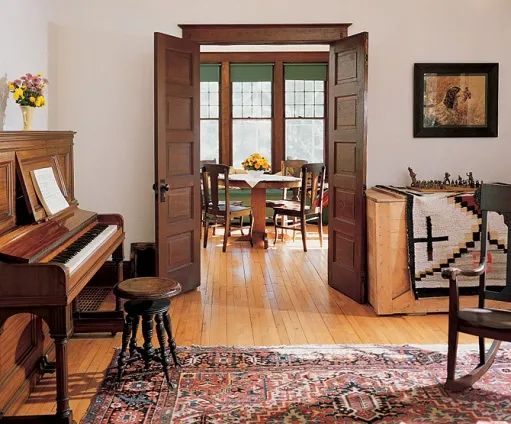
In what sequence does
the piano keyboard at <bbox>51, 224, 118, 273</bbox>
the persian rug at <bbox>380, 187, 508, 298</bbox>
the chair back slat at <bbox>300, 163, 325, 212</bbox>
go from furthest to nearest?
the chair back slat at <bbox>300, 163, 325, 212</bbox> → the persian rug at <bbox>380, 187, 508, 298</bbox> → the piano keyboard at <bbox>51, 224, 118, 273</bbox>

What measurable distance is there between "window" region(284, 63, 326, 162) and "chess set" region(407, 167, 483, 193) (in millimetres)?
4967

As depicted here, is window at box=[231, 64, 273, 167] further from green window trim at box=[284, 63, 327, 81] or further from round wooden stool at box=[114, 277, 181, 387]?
round wooden stool at box=[114, 277, 181, 387]

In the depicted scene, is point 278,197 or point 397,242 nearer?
point 397,242

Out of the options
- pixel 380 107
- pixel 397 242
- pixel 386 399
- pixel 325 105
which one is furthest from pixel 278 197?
pixel 386 399

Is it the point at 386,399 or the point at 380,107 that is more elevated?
the point at 380,107

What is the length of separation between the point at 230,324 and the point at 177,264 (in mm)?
994

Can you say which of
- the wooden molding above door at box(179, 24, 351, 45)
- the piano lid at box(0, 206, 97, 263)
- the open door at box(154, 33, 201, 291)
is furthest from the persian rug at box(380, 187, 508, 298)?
the piano lid at box(0, 206, 97, 263)

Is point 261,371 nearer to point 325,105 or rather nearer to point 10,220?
point 10,220

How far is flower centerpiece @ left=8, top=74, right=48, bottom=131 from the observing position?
4.32 m

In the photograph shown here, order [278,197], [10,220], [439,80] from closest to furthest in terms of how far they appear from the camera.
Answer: [10,220] → [439,80] → [278,197]

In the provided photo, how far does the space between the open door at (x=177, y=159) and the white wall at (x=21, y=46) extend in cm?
93

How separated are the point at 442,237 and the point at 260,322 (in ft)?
4.91

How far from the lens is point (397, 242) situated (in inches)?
205

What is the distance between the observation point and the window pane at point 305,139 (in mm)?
10852
